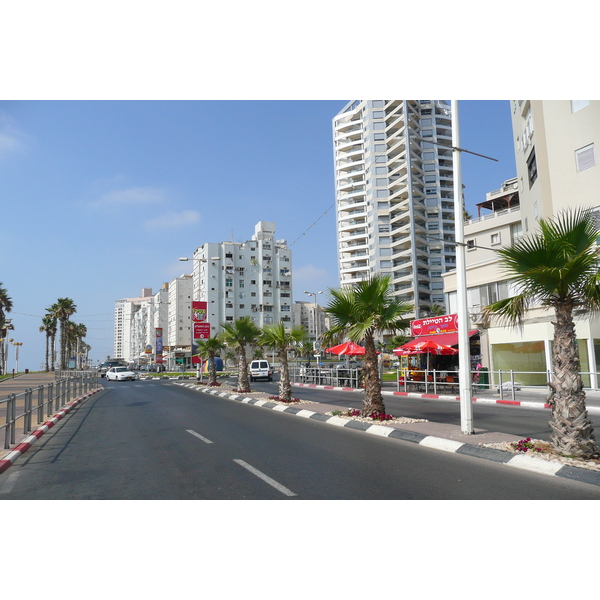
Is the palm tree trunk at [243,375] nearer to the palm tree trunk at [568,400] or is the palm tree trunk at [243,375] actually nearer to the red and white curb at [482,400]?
the red and white curb at [482,400]

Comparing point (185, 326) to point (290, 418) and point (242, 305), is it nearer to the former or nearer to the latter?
point (242, 305)

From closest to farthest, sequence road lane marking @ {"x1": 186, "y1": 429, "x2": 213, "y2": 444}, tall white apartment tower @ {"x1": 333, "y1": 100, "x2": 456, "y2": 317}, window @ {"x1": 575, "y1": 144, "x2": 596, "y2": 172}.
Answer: road lane marking @ {"x1": 186, "y1": 429, "x2": 213, "y2": 444}
window @ {"x1": 575, "y1": 144, "x2": 596, "y2": 172}
tall white apartment tower @ {"x1": 333, "y1": 100, "x2": 456, "y2": 317}

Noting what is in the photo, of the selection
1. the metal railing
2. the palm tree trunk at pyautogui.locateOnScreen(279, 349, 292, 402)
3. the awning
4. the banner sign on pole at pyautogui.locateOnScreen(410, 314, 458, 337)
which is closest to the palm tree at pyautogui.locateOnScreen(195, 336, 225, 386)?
the metal railing

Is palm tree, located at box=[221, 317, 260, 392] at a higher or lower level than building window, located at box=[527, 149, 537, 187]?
lower

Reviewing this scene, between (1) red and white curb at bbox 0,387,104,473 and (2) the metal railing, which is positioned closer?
(1) red and white curb at bbox 0,387,104,473

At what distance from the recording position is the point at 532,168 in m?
27.3

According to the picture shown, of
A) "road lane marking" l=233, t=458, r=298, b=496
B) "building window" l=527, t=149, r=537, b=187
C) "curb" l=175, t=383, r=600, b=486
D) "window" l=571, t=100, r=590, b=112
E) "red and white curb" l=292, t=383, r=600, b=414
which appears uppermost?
"window" l=571, t=100, r=590, b=112

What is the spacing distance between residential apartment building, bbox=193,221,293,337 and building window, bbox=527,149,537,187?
71.7 meters

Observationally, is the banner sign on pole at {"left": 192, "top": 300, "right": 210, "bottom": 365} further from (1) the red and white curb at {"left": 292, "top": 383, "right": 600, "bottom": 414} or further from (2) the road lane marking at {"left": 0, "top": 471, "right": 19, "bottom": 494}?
(2) the road lane marking at {"left": 0, "top": 471, "right": 19, "bottom": 494}

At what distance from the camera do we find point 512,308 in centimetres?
838

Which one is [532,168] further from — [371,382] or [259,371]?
[259,371]

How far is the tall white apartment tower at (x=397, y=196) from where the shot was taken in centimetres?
7806

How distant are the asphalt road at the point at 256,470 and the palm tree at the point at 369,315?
5.36 ft

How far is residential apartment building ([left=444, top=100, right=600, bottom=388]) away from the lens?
2181 cm
